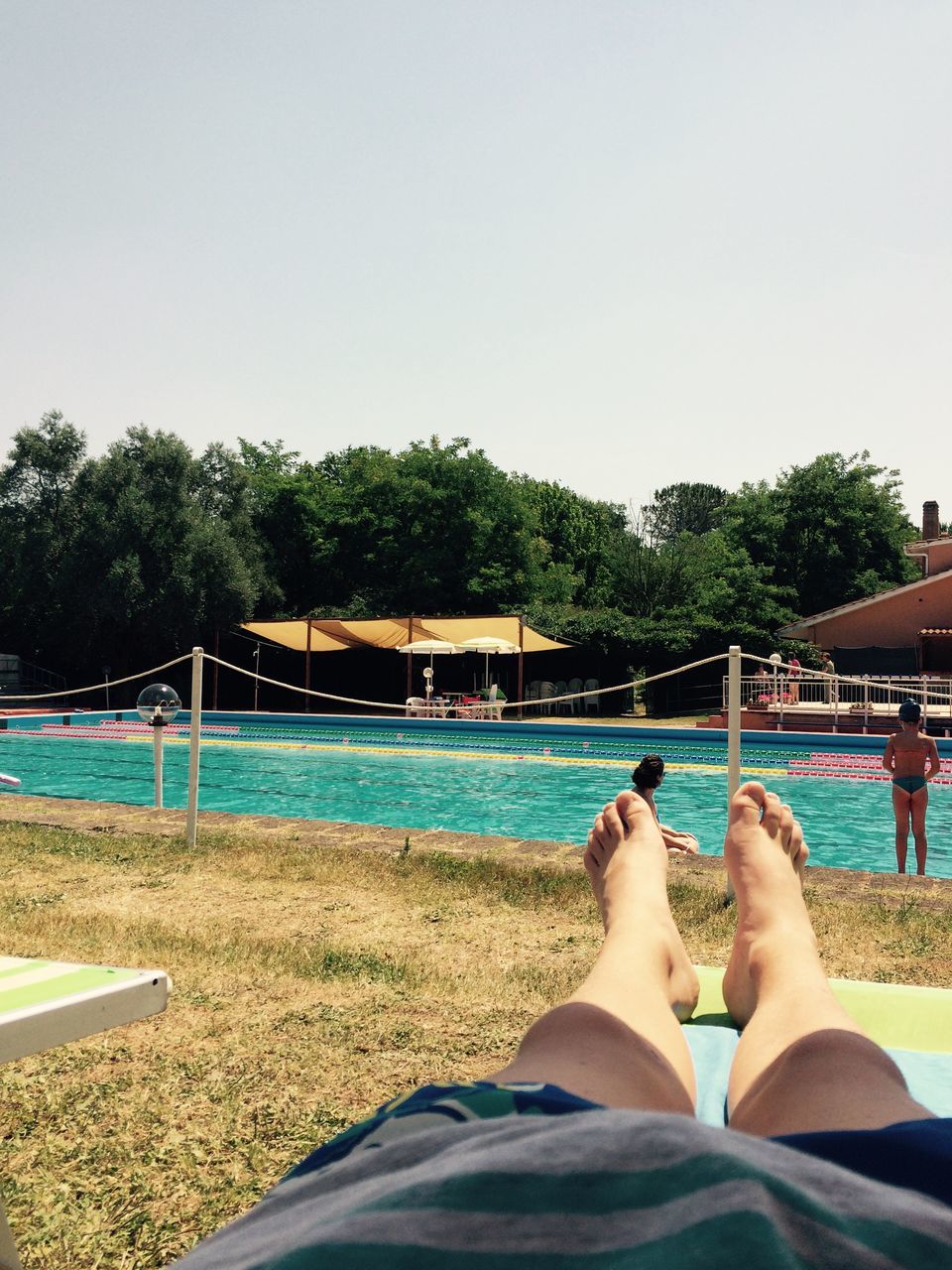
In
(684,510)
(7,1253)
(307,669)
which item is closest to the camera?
(7,1253)

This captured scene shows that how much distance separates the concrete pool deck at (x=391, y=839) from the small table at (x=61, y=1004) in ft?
11.4

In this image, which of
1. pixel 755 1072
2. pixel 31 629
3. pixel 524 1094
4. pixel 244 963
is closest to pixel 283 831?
pixel 244 963

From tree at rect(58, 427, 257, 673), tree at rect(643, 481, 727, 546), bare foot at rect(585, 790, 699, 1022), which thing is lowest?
bare foot at rect(585, 790, 699, 1022)

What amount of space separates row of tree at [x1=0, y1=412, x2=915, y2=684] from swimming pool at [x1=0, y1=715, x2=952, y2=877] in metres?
6.81

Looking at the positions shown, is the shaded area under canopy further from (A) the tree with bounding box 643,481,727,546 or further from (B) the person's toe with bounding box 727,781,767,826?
(A) the tree with bounding box 643,481,727,546

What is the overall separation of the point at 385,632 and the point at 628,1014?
23.6m

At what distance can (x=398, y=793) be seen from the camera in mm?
12469

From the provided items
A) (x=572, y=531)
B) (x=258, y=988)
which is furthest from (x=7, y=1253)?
(x=572, y=531)

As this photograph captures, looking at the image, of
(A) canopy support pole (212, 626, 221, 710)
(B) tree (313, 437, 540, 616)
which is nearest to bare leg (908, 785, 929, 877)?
(A) canopy support pole (212, 626, 221, 710)

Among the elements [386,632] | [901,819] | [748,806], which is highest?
[386,632]

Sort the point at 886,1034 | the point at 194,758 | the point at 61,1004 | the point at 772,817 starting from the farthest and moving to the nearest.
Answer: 1. the point at 194,758
2. the point at 772,817
3. the point at 886,1034
4. the point at 61,1004

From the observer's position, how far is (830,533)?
1433 inches

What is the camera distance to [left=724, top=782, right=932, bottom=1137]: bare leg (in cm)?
92

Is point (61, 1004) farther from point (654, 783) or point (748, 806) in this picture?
point (654, 783)
